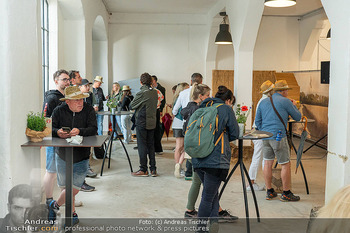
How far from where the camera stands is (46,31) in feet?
23.7

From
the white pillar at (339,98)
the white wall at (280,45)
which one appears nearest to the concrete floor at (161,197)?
the white pillar at (339,98)

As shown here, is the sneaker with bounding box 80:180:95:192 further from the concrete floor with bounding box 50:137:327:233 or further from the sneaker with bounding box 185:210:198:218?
the sneaker with bounding box 185:210:198:218

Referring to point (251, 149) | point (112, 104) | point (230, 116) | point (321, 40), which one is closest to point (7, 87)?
point (230, 116)

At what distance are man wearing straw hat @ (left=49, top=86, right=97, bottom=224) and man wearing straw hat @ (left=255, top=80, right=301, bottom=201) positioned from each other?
2.27 meters

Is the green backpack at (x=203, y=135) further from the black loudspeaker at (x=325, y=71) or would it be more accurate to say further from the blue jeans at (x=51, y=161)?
the black loudspeaker at (x=325, y=71)

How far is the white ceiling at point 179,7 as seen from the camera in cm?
1084

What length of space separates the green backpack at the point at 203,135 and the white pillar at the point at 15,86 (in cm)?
147

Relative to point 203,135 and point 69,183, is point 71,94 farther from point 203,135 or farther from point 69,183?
point 203,135

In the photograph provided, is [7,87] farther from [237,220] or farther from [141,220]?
[237,220]

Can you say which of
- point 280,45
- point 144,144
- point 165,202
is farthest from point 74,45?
point 280,45

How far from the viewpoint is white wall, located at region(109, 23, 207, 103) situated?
1280 centimetres

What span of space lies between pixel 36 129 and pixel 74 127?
413 mm

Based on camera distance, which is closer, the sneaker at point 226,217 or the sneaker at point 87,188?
the sneaker at point 226,217

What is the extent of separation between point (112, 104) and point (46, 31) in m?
1.72
